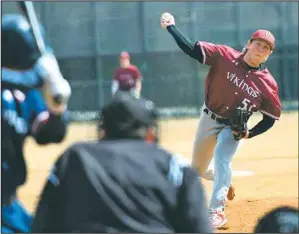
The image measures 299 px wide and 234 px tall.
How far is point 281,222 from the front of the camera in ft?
12.6

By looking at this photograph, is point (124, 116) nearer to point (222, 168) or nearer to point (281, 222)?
point (281, 222)

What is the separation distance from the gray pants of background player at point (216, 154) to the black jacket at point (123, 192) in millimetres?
3409

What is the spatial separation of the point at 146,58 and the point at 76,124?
9.47ft

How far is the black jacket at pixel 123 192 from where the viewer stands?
2732 mm

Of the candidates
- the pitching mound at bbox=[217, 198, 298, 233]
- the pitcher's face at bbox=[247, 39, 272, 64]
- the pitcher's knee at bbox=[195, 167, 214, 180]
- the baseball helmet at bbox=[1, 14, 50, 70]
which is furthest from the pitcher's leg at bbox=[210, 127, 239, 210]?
the baseball helmet at bbox=[1, 14, 50, 70]

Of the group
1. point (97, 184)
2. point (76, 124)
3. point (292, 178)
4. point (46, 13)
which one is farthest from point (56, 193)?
point (46, 13)

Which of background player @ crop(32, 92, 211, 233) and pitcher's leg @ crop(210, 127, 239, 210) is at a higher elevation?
background player @ crop(32, 92, 211, 233)

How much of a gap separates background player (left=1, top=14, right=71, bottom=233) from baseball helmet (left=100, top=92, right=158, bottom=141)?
666 mm

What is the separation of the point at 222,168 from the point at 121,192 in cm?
358

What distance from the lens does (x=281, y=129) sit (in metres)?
16.6

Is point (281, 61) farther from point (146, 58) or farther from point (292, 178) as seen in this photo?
point (292, 178)

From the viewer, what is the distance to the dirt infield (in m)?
6.84

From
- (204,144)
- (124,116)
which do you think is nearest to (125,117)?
(124,116)

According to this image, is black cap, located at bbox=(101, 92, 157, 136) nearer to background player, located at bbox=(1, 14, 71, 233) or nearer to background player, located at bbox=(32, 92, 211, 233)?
background player, located at bbox=(32, 92, 211, 233)
